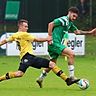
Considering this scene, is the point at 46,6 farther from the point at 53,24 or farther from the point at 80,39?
the point at 53,24

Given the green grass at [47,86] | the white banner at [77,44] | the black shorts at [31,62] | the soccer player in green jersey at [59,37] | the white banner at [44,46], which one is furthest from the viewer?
→ the white banner at [77,44]

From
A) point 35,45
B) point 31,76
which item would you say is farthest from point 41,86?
point 35,45

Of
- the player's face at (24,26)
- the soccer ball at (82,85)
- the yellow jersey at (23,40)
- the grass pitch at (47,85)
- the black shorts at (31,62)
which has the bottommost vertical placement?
the grass pitch at (47,85)

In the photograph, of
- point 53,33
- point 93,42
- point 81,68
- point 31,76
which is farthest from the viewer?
point 93,42

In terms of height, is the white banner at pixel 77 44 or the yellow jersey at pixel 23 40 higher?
the yellow jersey at pixel 23 40

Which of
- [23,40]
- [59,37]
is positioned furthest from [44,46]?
[23,40]

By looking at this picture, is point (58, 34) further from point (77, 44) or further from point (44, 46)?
point (77, 44)

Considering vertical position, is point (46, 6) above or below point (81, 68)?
above

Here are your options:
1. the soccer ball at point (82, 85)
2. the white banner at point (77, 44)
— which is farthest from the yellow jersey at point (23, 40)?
the white banner at point (77, 44)

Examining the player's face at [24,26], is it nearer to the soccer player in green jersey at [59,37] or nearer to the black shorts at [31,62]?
the black shorts at [31,62]

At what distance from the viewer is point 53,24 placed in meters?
13.8

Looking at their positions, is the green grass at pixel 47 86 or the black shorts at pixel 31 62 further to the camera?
the black shorts at pixel 31 62

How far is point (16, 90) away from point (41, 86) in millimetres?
978

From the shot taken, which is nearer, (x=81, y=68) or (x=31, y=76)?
(x=31, y=76)
